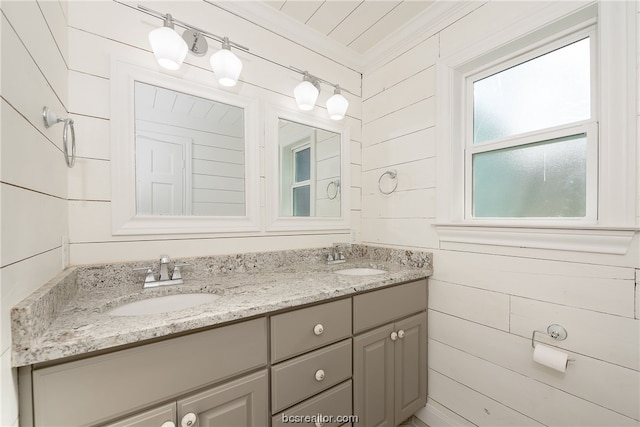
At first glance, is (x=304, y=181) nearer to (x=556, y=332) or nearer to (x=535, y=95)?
(x=535, y=95)

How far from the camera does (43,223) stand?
0.76m

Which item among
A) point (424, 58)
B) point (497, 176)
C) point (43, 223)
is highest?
point (424, 58)

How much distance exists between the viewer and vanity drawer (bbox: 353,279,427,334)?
1.16 meters

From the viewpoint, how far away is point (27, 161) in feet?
2.17

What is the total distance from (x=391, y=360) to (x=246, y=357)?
78cm

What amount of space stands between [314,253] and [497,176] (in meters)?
1.11

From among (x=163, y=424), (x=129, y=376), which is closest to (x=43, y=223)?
(x=129, y=376)

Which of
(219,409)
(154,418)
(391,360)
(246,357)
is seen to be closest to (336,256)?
(391,360)

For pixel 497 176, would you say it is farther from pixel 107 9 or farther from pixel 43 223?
pixel 107 9

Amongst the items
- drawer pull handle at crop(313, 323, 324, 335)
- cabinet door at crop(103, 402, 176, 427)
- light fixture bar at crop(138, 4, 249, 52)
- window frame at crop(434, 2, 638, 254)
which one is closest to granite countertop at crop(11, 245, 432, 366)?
drawer pull handle at crop(313, 323, 324, 335)

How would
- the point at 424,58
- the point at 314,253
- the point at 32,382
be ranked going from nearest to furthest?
1. the point at 32,382
2. the point at 424,58
3. the point at 314,253

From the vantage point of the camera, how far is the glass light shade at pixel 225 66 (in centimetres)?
120

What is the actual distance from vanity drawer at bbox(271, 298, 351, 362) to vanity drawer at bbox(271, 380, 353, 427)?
8.1 inches

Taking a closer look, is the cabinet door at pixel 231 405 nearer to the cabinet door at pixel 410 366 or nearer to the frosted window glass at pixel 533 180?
the cabinet door at pixel 410 366
